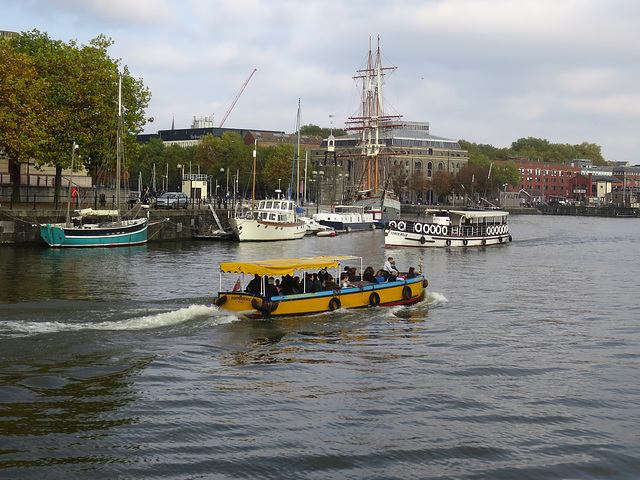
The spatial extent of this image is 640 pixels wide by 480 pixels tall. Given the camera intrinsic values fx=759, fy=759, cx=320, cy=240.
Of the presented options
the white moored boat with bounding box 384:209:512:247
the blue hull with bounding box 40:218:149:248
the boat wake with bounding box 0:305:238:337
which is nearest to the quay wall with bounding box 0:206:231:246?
the blue hull with bounding box 40:218:149:248

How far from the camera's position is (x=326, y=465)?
1545cm

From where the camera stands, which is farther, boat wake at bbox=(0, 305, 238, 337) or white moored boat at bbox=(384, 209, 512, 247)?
white moored boat at bbox=(384, 209, 512, 247)

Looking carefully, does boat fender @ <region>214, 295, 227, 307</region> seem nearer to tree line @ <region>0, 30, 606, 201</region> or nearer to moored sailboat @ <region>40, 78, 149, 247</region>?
moored sailboat @ <region>40, 78, 149, 247</region>

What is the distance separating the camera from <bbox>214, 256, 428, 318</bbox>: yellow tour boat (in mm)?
29234

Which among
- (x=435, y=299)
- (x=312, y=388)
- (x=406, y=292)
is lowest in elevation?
(x=312, y=388)

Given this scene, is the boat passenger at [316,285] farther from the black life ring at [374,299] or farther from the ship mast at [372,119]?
the ship mast at [372,119]

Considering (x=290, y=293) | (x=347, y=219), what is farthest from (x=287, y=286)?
(x=347, y=219)

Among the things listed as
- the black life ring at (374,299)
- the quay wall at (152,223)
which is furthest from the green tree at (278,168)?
the black life ring at (374,299)

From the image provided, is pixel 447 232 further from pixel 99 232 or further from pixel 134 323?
pixel 134 323

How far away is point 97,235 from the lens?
2368 inches

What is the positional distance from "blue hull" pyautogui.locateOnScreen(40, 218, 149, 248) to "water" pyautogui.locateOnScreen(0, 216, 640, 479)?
66.5 ft

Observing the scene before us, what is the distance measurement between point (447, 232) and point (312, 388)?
190 ft

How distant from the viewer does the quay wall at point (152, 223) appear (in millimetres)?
59781

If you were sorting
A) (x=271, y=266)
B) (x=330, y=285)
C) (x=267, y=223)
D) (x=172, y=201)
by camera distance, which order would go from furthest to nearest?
(x=172, y=201)
(x=267, y=223)
(x=330, y=285)
(x=271, y=266)
